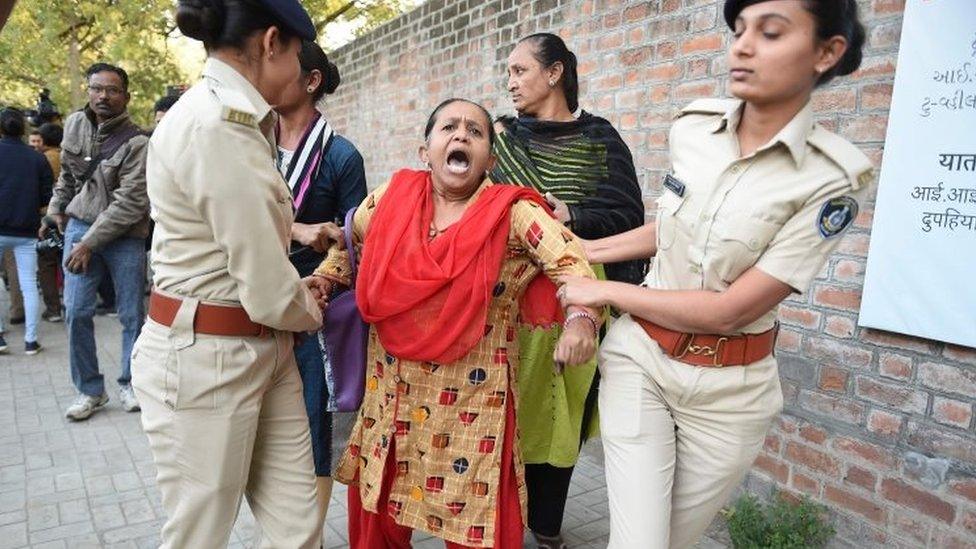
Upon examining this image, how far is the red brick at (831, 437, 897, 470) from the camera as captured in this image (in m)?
2.77

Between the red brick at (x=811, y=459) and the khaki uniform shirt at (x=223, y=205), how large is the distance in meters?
2.38

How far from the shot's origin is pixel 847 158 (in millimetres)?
1606

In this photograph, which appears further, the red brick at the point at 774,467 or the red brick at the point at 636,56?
Answer: the red brick at the point at 636,56

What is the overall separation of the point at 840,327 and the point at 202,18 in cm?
267

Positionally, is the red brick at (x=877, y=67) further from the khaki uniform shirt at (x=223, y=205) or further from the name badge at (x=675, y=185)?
the khaki uniform shirt at (x=223, y=205)

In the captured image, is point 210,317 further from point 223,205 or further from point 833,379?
point 833,379

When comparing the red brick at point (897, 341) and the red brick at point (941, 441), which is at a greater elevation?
the red brick at point (897, 341)

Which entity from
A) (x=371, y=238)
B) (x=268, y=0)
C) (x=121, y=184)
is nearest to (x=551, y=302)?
(x=371, y=238)

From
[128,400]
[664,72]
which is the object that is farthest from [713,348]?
[128,400]

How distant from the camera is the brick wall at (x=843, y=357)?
2.61m

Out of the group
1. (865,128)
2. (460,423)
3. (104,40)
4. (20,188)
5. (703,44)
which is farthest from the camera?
(104,40)

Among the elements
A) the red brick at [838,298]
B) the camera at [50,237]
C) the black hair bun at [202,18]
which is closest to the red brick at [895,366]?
the red brick at [838,298]

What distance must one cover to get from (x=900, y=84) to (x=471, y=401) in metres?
2.05

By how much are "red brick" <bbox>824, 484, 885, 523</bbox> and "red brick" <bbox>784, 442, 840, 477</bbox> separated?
75 mm
